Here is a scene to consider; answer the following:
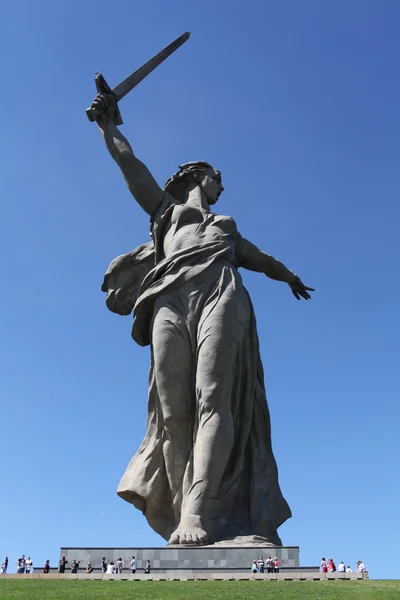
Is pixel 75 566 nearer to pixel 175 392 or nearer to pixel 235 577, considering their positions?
pixel 235 577

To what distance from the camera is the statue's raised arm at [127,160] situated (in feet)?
45.4

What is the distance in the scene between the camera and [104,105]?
14.0 metres

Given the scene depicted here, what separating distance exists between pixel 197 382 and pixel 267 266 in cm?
355

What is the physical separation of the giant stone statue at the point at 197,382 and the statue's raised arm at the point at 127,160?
0.02 metres

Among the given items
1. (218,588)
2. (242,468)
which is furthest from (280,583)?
(242,468)

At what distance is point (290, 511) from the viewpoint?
13055 mm

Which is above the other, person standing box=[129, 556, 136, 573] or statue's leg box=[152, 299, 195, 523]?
statue's leg box=[152, 299, 195, 523]

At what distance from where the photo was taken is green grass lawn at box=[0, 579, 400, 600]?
7.07 metres

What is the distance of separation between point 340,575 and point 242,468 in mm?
3174

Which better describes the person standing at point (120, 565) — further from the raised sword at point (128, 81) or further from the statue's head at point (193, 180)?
the raised sword at point (128, 81)

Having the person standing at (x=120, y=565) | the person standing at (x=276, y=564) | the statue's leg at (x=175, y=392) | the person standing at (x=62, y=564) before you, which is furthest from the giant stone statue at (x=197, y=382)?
the person standing at (x=62, y=564)

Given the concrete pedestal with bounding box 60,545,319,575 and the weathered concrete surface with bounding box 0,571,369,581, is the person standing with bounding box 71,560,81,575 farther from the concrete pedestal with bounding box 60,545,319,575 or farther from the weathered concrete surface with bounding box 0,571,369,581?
the weathered concrete surface with bounding box 0,571,369,581

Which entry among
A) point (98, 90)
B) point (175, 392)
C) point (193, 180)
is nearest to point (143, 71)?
point (98, 90)

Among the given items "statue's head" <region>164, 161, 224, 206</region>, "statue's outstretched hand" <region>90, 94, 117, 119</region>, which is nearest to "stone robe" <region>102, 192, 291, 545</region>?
"statue's head" <region>164, 161, 224, 206</region>
